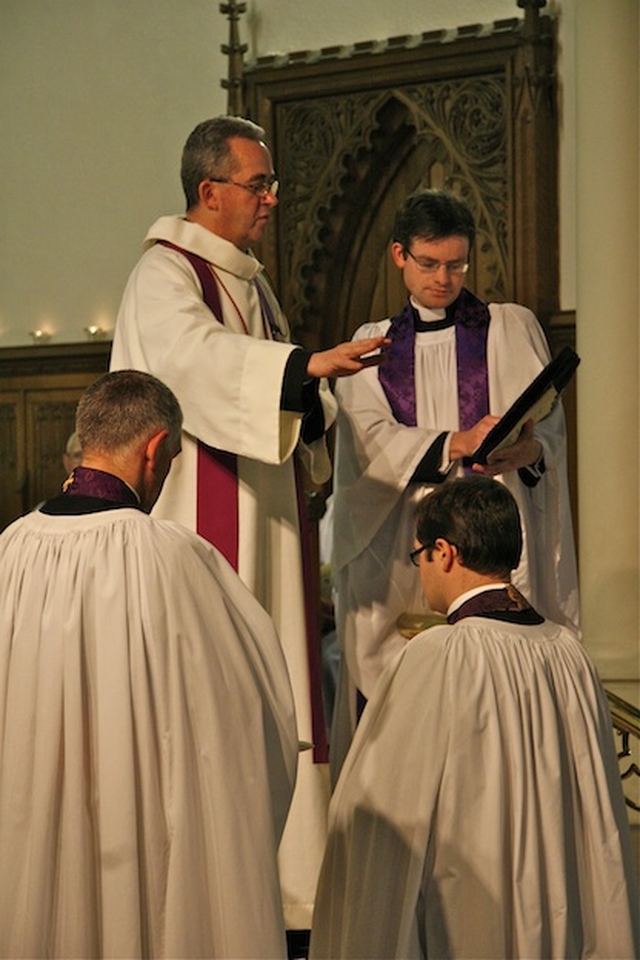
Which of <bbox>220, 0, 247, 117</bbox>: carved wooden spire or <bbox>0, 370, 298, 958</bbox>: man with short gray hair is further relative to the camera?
<bbox>220, 0, 247, 117</bbox>: carved wooden spire

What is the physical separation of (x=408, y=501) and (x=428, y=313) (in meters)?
0.68

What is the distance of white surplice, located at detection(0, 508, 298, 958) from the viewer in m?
2.98

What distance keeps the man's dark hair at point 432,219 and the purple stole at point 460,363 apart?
360mm

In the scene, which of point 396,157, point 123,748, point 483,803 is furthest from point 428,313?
point 396,157

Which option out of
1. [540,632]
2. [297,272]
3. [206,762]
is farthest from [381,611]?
[297,272]

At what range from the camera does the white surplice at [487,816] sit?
3307 mm

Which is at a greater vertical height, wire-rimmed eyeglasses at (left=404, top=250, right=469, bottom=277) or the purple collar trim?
wire-rimmed eyeglasses at (left=404, top=250, right=469, bottom=277)

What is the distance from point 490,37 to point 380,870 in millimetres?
5689

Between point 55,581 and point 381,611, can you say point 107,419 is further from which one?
point 381,611

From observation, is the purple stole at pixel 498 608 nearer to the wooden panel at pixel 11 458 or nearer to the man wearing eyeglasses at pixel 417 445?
the man wearing eyeglasses at pixel 417 445

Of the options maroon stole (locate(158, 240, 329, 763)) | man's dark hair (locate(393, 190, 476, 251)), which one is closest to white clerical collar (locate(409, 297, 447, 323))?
man's dark hair (locate(393, 190, 476, 251))

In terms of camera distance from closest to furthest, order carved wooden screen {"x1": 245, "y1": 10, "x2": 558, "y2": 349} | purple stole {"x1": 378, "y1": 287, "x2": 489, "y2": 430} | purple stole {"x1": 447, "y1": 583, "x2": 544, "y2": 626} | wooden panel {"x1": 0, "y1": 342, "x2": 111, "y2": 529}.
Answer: purple stole {"x1": 447, "y1": 583, "x2": 544, "y2": 626}
purple stole {"x1": 378, "y1": 287, "x2": 489, "y2": 430}
carved wooden screen {"x1": 245, "y1": 10, "x2": 558, "y2": 349}
wooden panel {"x1": 0, "y1": 342, "x2": 111, "y2": 529}

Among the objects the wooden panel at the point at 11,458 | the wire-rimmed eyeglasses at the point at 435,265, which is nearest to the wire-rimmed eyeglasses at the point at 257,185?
the wire-rimmed eyeglasses at the point at 435,265

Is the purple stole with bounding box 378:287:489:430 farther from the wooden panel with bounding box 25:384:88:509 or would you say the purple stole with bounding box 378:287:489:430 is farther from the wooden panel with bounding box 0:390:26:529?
the wooden panel with bounding box 0:390:26:529
